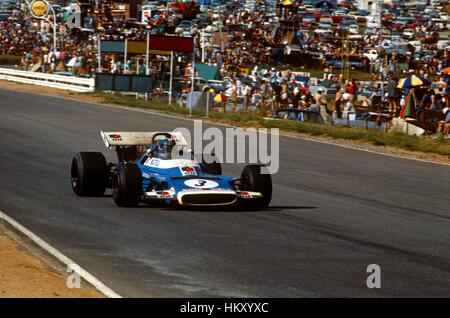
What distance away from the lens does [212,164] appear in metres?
12.0

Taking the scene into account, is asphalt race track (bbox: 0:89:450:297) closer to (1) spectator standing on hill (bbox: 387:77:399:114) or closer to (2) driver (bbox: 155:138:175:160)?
(2) driver (bbox: 155:138:175:160)

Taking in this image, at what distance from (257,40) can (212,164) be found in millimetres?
43554

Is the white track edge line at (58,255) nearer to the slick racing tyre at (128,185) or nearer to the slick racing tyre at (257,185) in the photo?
the slick racing tyre at (128,185)

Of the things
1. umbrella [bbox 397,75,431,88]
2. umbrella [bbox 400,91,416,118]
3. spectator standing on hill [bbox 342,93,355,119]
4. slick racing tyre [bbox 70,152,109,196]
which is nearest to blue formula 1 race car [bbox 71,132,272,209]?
slick racing tyre [bbox 70,152,109,196]

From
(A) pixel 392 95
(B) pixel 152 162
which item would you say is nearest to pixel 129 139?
(B) pixel 152 162

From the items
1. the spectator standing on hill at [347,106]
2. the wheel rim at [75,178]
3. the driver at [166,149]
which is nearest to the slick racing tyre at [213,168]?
the driver at [166,149]

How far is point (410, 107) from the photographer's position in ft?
77.2

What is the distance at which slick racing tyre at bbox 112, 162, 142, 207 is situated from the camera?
415 inches

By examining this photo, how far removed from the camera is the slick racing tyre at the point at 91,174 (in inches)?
453

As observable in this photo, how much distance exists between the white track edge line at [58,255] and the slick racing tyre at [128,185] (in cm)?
153

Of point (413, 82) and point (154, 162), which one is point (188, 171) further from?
point (413, 82)

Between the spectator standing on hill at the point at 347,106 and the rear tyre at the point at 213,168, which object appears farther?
the spectator standing on hill at the point at 347,106

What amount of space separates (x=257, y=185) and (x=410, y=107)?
13562 mm
